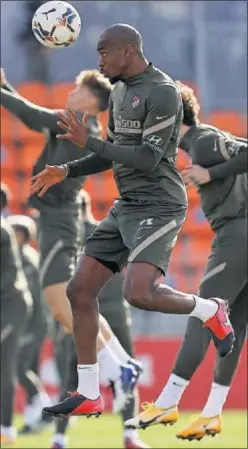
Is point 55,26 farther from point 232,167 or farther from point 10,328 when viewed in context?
point 10,328

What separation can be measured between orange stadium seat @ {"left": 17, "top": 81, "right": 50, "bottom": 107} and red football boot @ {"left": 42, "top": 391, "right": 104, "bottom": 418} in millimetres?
14413

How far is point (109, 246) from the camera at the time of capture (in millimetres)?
7066

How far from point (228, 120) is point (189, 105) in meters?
13.4

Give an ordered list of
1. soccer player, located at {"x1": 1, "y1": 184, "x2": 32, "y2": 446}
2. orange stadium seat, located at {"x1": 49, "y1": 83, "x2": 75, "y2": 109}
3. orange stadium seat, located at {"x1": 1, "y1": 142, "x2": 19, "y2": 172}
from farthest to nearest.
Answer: orange stadium seat, located at {"x1": 1, "y1": 142, "x2": 19, "y2": 172}, orange stadium seat, located at {"x1": 49, "y1": 83, "x2": 75, "y2": 109}, soccer player, located at {"x1": 1, "y1": 184, "x2": 32, "y2": 446}

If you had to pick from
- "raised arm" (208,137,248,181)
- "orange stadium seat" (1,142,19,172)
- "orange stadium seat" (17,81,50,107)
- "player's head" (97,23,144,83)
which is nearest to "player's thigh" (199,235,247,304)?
"raised arm" (208,137,248,181)

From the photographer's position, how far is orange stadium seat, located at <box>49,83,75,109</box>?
21.4 metres

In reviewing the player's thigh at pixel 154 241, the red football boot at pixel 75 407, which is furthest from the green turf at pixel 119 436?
the player's thigh at pixel 154 241

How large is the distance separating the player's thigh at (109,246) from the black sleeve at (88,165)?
0.30 meters

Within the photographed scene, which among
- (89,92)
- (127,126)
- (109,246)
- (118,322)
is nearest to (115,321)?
(118,322)

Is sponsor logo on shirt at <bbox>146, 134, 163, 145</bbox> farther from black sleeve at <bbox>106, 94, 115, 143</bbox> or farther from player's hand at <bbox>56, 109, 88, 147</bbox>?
black sleeve at <bbox>106, 94, 115, 143</bbox>

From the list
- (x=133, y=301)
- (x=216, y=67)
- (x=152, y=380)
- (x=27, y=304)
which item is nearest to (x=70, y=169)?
(x=133, y=301)

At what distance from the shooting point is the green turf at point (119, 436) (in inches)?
395

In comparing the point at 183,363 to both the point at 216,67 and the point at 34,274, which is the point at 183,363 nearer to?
the point at 34,274

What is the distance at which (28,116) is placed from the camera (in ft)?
27.6
